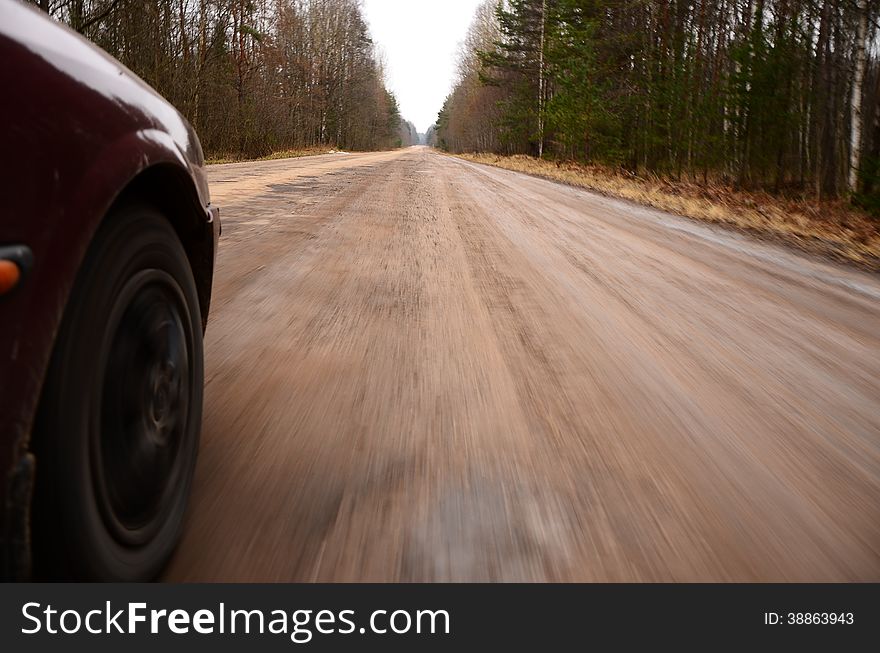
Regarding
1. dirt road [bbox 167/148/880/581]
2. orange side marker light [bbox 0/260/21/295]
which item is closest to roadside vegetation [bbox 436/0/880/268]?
dirt road [bbox 167/148/880/581]

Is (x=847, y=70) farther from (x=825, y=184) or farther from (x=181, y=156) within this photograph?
(x=181, y=156)

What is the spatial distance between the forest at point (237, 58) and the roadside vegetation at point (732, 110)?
1176cm

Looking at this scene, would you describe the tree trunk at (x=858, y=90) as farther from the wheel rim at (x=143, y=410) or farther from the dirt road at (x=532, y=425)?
the wheel rim at (x=143, y=410)

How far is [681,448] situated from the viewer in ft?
7.86

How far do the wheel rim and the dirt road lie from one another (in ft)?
0.72

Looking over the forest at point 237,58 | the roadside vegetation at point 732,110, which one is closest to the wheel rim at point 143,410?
the forest at point 237,58

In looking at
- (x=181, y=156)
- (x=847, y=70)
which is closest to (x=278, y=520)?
(x=181, y=156)

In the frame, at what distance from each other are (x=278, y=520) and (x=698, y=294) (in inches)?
156

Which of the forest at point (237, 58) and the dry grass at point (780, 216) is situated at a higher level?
the forest at point (237, 58)

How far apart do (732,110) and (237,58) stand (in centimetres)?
2248

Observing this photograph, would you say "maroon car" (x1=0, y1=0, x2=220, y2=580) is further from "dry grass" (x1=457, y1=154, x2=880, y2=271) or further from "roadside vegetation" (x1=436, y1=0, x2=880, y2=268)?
"roadside vegetation" (x1=436, y1=0, x2=880, y2=268)

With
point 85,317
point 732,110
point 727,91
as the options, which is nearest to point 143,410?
point 85,317

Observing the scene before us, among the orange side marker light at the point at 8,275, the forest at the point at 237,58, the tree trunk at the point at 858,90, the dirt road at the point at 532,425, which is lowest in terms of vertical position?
the dirt road at the point at 532,425

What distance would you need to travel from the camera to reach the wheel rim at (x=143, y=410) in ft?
4.42
